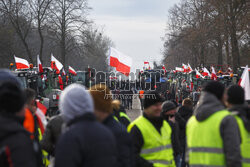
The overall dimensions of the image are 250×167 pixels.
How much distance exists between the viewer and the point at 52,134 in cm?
541

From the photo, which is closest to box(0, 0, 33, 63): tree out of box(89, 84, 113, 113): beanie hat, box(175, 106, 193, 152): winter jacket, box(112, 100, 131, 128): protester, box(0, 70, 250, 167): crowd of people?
box(175, 106, 193, 152): winter jacket

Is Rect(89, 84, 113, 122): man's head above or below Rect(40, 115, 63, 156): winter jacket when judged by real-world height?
above

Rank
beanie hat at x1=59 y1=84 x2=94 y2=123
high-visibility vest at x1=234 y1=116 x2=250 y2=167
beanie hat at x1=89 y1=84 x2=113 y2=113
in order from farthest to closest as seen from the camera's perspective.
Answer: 1. high-visibility vest at x1=234 y1=116 x2=250 y2=167
2. beanie hat at x1=89 y1=84 x2=113 y2=113
3. beanie hat at x1=59 y1=84 x2=94 y2=123

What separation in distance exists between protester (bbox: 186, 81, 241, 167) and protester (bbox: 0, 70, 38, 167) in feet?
6.33

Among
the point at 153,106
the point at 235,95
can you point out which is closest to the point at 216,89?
the point at 235,95

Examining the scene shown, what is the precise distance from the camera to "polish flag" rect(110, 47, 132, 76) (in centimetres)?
1220

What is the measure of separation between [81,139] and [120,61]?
29.9 feet

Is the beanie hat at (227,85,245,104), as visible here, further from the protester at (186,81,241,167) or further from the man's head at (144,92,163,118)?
the man's head at (144,92,163,118)

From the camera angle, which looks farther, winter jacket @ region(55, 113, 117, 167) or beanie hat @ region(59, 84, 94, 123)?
beanie hat @ region(59, 84, 94, 123)

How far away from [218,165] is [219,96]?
0.74 m

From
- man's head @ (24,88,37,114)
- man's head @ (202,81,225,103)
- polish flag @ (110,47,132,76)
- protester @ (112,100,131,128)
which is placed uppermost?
polish flag @ (110,47,132,76)

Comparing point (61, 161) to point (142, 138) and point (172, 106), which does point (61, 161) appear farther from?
point (172, 106)

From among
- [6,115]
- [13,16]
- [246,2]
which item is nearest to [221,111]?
[6,115]

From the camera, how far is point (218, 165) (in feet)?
14.7
